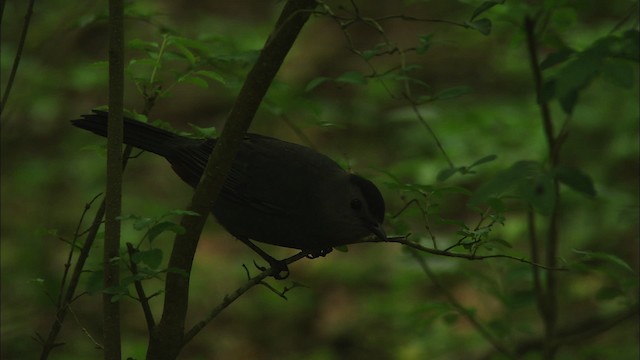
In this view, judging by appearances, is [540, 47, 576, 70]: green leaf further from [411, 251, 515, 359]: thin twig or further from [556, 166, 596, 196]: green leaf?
[411, 251, 515, 359]: thin twig

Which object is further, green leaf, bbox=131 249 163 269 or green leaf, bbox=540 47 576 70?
green leaf, bbox=131 249 163 269

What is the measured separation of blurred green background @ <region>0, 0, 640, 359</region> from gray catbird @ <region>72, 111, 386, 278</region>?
0.70 feet

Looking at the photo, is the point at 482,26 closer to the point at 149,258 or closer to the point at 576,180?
the point at 576,180

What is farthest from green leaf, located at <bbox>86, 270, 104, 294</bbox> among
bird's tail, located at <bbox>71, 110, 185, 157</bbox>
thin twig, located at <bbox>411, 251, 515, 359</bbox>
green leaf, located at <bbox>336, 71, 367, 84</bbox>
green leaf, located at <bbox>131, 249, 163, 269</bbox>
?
thin twig, located at <bbox>411, 251, 515, 359</bbox>

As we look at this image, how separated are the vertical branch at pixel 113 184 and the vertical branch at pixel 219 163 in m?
0.13

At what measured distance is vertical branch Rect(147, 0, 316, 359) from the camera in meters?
2.17

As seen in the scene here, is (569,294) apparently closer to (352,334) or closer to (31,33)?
(352,334)

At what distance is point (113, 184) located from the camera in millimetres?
2260

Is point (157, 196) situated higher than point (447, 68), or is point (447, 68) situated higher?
point (447, 68)

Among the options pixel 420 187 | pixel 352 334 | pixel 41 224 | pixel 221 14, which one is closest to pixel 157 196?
pixel 41 224

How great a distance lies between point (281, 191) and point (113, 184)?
1162 millimetres

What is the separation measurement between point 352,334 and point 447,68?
411cm

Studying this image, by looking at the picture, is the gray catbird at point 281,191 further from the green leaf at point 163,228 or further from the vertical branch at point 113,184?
the green leaf at point 163,228

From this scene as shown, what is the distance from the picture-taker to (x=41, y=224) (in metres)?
6.41
